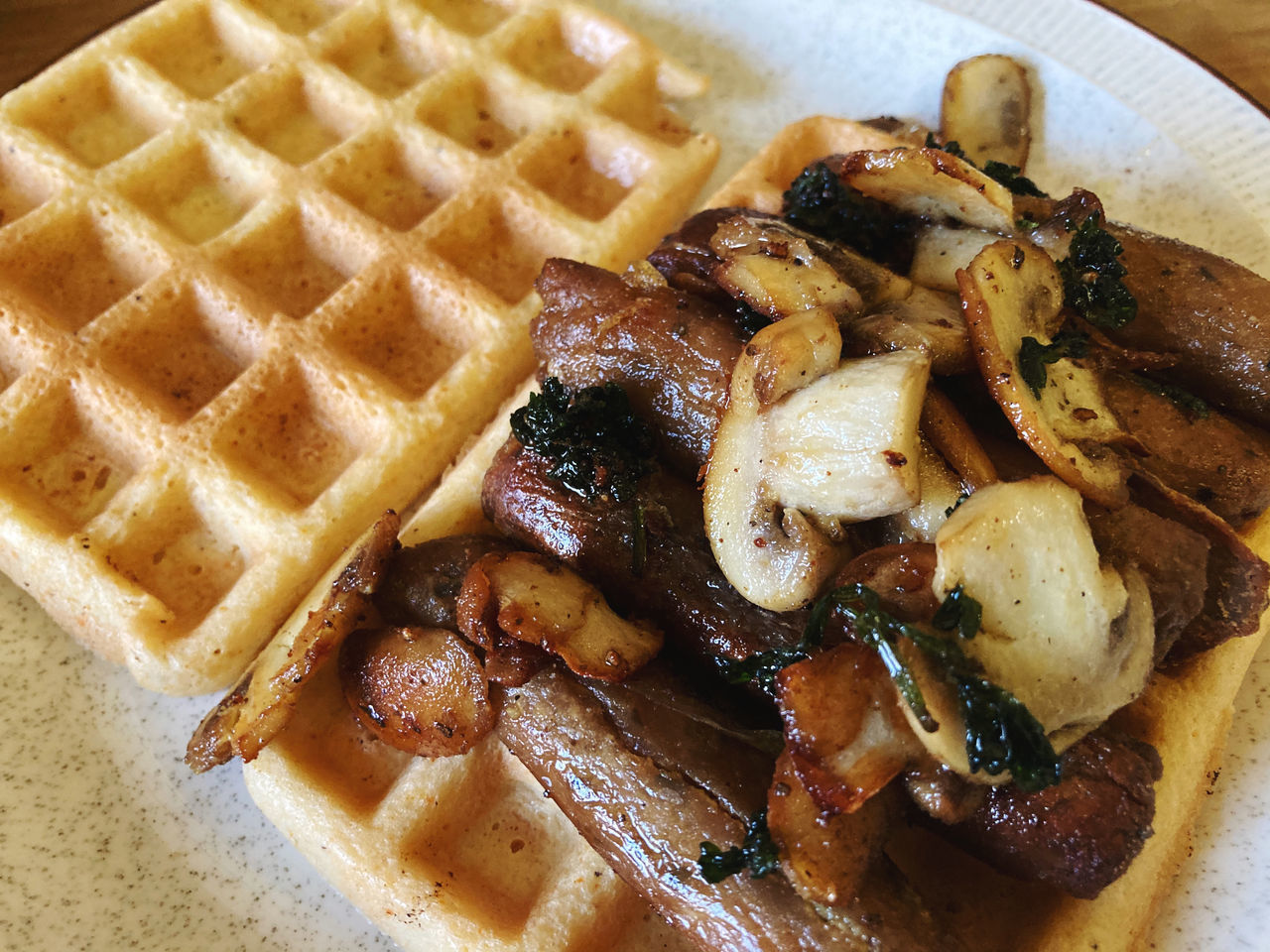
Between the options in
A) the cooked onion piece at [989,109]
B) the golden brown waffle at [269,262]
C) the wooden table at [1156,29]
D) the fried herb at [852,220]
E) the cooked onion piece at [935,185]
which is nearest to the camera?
the cooked onion piece at [935,185]

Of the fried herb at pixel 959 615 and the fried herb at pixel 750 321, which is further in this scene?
the fried herb at pixel 750 321

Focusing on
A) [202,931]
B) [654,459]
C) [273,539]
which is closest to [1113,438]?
[654,459]

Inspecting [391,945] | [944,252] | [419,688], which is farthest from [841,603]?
[391,945]

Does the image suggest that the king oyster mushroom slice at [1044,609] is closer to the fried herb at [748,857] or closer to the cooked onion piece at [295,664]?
the fried herb at [748,857]

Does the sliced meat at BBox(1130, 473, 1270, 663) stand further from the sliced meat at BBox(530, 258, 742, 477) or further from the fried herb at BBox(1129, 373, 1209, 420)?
the sliced meat at BBox(530, 258, 742, 477)

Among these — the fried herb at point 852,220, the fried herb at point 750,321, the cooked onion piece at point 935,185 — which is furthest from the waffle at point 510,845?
the fried herb at point 852,220

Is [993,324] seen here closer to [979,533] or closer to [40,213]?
[979,533]

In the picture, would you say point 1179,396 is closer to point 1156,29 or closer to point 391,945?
point 391,945

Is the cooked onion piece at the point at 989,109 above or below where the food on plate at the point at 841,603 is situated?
above
